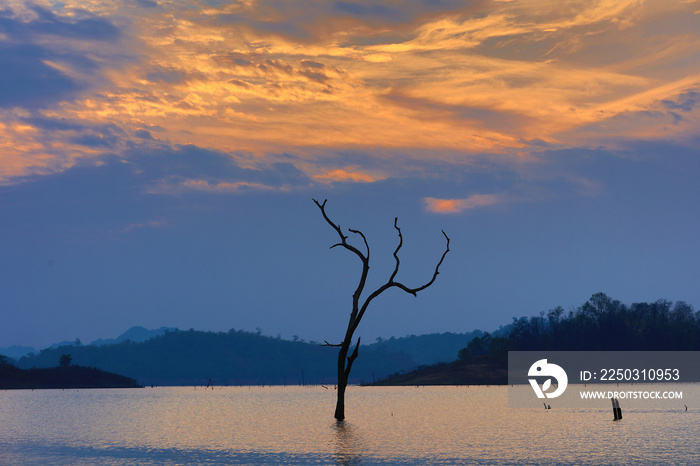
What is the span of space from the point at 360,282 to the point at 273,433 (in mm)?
21719

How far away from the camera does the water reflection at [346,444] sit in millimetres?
58000

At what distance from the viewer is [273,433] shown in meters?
83.8

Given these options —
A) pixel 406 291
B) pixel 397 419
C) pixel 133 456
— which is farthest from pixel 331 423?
pixel 133 456

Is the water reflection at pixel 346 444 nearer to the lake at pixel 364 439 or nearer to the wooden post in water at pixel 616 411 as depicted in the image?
the lake at pixel 364 439

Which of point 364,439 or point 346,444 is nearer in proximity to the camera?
point 346,444

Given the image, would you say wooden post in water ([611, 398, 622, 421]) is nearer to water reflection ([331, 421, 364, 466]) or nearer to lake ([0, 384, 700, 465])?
lake ([0, 384, 700, 465])

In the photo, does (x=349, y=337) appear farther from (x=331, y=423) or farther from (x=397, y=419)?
(x=397, y=419)

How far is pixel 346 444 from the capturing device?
227ft

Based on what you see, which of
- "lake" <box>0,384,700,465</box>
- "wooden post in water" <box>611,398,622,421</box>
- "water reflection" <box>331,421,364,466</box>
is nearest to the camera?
"water reflection" <box>331,421,364,466</box>

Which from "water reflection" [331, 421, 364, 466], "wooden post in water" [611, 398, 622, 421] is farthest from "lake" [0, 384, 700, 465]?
"wooden post in water" [611, 398, 622, 421]

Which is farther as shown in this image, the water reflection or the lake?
the lake

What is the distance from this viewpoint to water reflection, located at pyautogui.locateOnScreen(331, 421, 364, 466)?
58.0 meters

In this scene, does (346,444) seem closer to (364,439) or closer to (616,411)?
(364,439)

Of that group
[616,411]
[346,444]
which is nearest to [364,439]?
[346,444]
